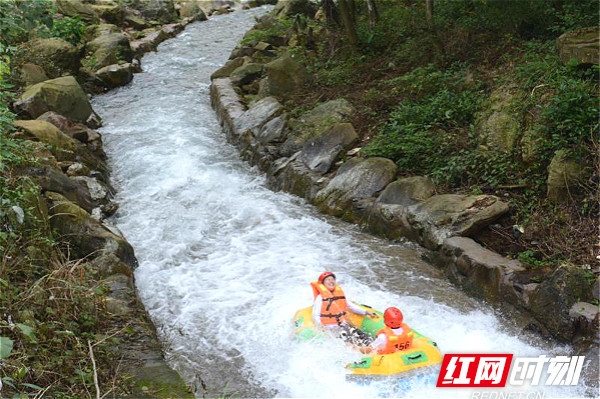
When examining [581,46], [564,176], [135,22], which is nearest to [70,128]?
[564,176]

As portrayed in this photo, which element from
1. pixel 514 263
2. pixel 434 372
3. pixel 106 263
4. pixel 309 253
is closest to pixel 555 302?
pixel 514 263

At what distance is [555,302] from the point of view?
592 centimetres

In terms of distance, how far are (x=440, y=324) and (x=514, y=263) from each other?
1.19 m

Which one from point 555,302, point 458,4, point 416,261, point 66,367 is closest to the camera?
point 66,367

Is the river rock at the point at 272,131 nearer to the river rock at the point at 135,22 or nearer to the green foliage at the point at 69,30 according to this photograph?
the green foliage at the point at 69,30

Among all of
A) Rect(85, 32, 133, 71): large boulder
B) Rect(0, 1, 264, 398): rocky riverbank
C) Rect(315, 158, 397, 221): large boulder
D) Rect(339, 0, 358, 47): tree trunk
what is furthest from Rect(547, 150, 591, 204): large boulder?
Rect(85, 32, 133, 71): large boulder

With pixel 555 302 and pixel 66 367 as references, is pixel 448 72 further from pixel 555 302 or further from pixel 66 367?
pixel 66 367

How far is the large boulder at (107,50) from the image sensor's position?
16891mm

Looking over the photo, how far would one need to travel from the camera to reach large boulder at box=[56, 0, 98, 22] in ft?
64.8

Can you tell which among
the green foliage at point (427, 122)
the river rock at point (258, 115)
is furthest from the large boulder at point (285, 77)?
the green foliage at point (427, 122)

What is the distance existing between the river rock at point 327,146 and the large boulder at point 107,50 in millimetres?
9242

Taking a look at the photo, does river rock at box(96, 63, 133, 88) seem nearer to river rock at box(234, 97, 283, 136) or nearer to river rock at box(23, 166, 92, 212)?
river rock at box(234, 97, 283, 136)

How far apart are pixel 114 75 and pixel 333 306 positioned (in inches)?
492

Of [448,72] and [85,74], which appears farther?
[85,74]
